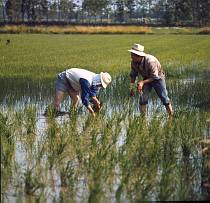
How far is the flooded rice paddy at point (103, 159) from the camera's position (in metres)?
4.68

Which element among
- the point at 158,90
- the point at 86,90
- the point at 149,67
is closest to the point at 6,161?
the point at 86,90

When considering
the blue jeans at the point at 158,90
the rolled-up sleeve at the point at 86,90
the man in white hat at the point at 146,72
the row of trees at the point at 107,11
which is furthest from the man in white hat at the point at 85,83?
the row of trees at the point at 107,11

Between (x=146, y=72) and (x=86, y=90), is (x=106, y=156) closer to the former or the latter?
(x=86, y=90)

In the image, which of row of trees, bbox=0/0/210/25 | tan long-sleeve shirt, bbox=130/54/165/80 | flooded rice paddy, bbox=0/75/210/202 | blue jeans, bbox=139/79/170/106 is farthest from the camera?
row of trees, bbox=0/0/210/25

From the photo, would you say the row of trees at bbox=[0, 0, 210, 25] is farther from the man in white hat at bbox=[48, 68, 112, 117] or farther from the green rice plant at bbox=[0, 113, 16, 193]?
the green rice plant at bbox=[0, 113, 16, 193]

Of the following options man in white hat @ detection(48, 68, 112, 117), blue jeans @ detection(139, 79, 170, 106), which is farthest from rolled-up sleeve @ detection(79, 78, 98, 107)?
blue jeans @ detection(139, 79, 170, 106)

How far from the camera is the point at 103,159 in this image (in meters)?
5.28

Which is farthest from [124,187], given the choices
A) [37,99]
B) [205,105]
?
[37,99]

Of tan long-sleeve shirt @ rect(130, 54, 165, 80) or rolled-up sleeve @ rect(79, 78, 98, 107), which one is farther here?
tan long-sleeve shirt @ rect(130, 54, 165, 80)

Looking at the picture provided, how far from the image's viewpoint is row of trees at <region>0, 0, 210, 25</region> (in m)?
72.1

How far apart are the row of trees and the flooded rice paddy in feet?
202

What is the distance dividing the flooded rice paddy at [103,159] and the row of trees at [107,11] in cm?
6151

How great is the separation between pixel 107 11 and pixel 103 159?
8812cm

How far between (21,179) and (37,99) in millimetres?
5460
